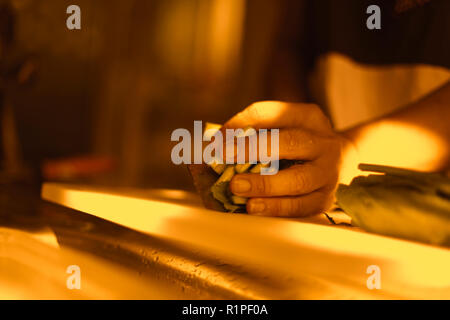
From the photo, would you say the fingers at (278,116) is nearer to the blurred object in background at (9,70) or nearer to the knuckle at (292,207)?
the knuckle at (292,207)

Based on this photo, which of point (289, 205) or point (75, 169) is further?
point (75, 169)

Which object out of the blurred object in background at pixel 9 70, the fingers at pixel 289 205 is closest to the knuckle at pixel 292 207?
the fingers at pixel 289 205

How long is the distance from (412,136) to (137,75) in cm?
145

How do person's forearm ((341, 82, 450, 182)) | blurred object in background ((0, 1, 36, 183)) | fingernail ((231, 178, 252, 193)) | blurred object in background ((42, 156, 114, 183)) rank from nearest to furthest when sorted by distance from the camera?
fingernail ((231, 178, 252, 193))
person's forearm ((341, 82, 450, 182))
blurred object in background ((0, 1, 36, 183))
blurred object in background ((42, 156, 114, 183))

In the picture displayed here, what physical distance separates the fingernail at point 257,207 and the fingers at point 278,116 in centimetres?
11

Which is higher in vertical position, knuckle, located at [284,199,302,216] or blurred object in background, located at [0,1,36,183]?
blurred object in background, located at [0,1,36,183]

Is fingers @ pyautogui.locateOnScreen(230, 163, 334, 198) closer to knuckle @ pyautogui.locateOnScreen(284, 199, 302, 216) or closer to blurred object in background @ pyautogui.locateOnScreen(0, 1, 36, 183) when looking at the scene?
knuckle @ pyautogui.locateOnScreen(284, 199, 302, 216)

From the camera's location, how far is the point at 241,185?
461 millimetres

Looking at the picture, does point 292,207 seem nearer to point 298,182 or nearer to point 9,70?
point 298,182

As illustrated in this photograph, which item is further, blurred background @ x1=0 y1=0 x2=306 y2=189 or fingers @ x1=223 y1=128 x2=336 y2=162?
blurred background @ x1=0 y1=0 x2=306 y2=189

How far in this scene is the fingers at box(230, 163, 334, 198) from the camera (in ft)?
1.52

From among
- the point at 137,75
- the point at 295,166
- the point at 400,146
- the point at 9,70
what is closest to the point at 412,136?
the point at 400,146

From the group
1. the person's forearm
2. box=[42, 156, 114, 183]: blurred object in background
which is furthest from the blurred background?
the person's forearm

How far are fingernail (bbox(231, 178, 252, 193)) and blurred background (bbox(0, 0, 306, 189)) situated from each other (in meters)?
0.89
